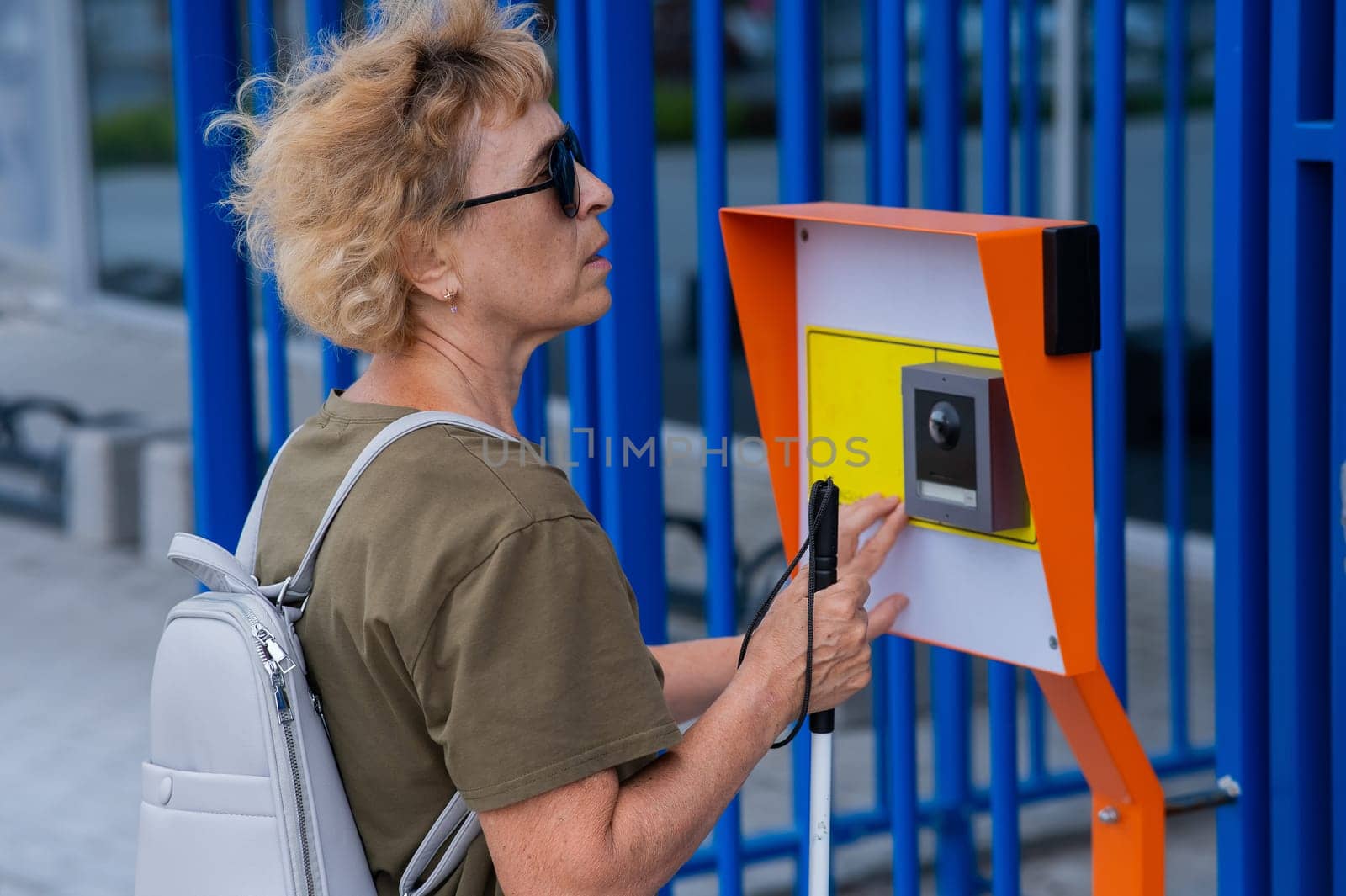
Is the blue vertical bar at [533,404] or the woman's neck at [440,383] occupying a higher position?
the woman's neck at [440,383]

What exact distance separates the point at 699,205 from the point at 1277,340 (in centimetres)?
90

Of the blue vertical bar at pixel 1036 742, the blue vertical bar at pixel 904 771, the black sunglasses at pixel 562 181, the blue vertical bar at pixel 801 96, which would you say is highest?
the blue vertical bar at pixel 801 96

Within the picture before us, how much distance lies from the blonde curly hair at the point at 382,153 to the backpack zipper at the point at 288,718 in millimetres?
365

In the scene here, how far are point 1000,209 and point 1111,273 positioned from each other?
0.36 metres

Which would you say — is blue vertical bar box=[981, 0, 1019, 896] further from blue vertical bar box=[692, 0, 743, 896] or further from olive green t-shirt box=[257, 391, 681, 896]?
olive green t-shirt box=[257, 391, 681, 896]

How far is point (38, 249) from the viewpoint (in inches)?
531

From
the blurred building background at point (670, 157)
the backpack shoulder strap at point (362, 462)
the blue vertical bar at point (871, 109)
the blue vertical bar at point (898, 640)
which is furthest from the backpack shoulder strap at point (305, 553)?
the blurred building background at point (670, 157)

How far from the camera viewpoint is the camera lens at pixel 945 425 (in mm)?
2031

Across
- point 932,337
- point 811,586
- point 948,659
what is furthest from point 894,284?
point 948,659

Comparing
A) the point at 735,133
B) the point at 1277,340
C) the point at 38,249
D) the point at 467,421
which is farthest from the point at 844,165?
the point at 467,421

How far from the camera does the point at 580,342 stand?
8.59 ft

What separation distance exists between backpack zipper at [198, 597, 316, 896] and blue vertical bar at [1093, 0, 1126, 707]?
4.60ft

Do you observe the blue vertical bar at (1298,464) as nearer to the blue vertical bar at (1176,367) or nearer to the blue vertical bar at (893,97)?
the blue vertical bar at (893,97)

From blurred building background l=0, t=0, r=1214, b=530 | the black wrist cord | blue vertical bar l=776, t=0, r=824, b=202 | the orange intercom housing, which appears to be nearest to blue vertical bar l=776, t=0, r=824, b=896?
blue vertical bar l=776, t=0, r=824, b=202
